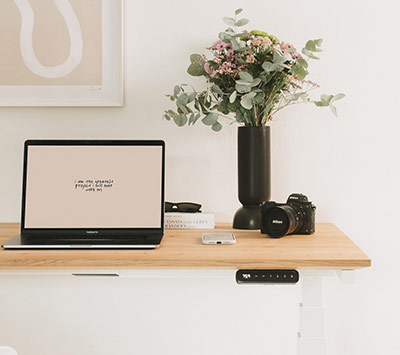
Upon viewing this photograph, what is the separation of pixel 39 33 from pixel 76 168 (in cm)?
48

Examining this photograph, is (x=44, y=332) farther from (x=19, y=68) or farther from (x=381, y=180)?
(x=381, y=180)

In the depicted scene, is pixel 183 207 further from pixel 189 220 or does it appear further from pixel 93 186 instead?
pixel 93 186

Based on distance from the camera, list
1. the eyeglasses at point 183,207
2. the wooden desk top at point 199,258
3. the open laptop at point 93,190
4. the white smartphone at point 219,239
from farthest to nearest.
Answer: the eyeglasses at point 183,207, the open laptop at point 93,190, the white smartphone at point 219,239, the wooden desk top at point 199,258

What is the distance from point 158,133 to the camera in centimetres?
156

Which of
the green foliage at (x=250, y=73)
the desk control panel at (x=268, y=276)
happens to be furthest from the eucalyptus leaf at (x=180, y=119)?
the desk control panel at (x=268, y=276)

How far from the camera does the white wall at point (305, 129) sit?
153cm

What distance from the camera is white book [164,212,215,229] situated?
1.40 m

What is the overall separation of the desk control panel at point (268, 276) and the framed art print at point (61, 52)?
0.73 metres

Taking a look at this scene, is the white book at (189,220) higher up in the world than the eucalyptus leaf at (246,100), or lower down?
lower down

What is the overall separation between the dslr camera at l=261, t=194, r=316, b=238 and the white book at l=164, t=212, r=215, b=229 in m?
0.17

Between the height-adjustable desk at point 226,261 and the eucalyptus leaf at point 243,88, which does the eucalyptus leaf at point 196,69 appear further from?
the height-adjustable desk at point 226,261

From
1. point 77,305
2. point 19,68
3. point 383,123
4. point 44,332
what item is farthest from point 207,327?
point 19,68

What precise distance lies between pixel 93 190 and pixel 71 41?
1.65ft

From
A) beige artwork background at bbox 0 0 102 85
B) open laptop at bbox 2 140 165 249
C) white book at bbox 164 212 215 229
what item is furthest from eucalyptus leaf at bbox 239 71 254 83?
beige artwork background at bbox 0 0 102 85
